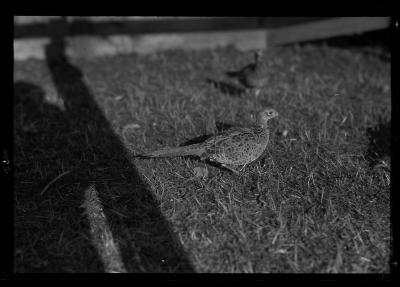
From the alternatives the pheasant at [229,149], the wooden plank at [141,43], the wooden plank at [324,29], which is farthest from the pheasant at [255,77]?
the wooden plank at [141,43]

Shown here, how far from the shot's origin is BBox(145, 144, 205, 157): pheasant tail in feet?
15.9

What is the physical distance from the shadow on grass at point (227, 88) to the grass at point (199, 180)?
0.06 metres

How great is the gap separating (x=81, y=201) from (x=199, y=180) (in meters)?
1.14

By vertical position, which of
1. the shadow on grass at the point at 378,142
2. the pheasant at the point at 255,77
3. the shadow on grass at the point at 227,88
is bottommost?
the shadow on grass at the point at 227,88

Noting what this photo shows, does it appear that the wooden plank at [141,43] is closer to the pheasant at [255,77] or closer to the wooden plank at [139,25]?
the wooden plank at [139,25]

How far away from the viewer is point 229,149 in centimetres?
488

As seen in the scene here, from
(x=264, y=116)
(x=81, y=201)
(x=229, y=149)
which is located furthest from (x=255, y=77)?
(x=81, y=201)

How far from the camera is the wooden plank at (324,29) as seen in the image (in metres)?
8.77

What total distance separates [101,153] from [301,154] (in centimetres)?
223

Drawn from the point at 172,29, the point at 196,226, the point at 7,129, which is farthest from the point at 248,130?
the point at 172,29

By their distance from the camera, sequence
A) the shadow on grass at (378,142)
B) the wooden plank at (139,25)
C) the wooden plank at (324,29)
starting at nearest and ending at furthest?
1. the shadow on grass at (378,142)
2. the wooden plank at (324,29)
3. the wooden plank at (139,25)

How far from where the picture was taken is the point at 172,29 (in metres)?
10.0

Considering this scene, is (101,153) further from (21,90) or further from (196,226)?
(21,90)

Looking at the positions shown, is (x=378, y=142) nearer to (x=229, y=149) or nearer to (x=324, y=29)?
(x=229, y=149)
